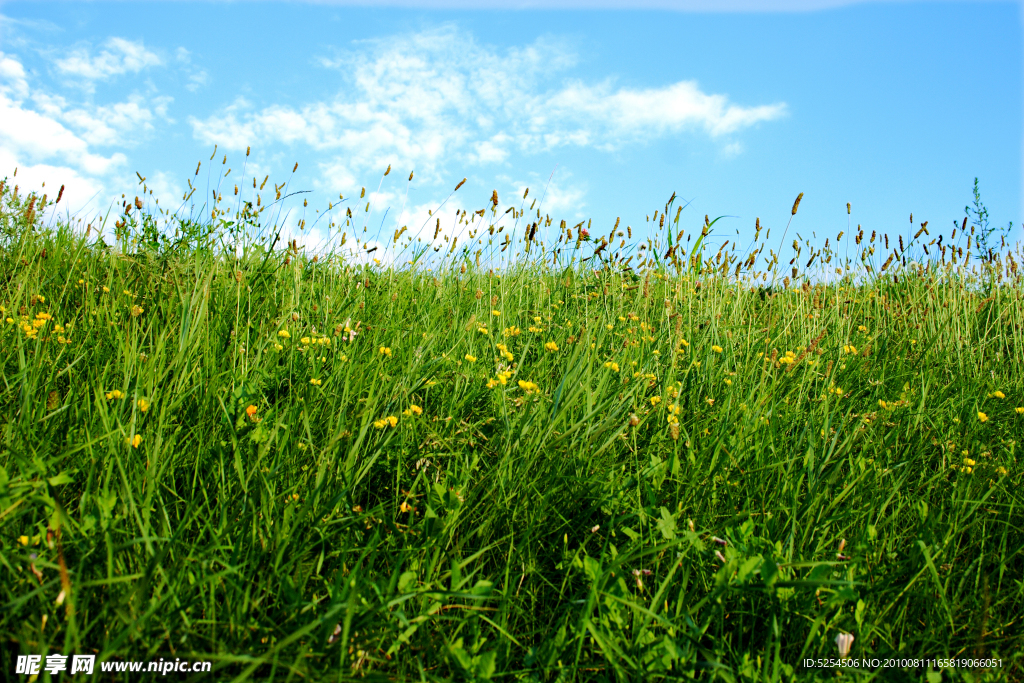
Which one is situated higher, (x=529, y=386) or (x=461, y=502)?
(x=529, y=386)

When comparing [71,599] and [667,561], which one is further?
[667,561]

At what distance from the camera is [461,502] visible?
140cm

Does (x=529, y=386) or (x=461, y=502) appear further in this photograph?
(x=529, y=386)

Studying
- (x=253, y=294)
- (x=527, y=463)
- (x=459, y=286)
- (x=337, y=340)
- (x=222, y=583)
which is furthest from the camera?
(x=459, y=286)

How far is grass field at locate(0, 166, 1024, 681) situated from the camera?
1.10 metres

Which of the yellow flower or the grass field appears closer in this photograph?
the grass field

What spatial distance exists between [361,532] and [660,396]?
3.51ft

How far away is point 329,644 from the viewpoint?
1.03 metres

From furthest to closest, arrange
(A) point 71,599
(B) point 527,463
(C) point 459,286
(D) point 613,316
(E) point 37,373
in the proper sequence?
(C) point 459,286 < (D) point 613,316 < (E) point 37,373 < (B) point 527,463 < (A) point 71,599

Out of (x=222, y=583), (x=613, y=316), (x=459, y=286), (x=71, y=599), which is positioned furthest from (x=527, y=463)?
(x=459, y=286)

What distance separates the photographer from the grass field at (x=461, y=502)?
1.10 metres

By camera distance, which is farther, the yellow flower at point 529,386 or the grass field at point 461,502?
the yellow flower at point 529,386

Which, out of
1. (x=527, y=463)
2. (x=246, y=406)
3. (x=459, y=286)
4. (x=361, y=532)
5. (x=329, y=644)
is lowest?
(x=329, y=644)

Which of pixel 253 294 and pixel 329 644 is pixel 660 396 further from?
pixel 253 294
